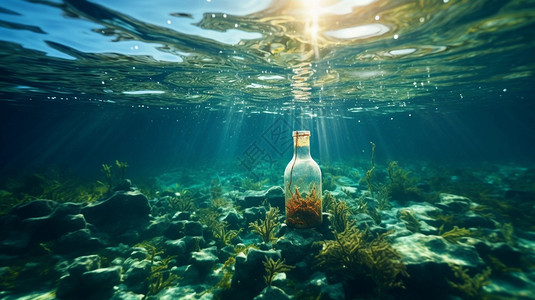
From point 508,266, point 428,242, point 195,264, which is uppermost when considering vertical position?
point 428,242

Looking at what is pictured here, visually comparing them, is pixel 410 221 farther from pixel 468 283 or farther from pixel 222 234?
pixel 222 234

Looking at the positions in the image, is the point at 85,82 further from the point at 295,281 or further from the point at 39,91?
the point at 295,281

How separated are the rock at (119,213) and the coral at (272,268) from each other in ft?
21.0

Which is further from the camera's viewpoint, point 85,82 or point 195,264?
point 85,82

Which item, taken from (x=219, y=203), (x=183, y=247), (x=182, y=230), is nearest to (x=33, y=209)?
(x=182, y=230)

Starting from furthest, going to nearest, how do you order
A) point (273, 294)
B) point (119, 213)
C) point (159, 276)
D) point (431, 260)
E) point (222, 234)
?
point (119, 213) < point (222, 234) < point (159, 276) < point (431, 260) < point (273, 294)

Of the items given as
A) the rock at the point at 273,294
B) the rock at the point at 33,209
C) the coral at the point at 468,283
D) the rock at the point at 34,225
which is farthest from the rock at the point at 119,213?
the coral at the point at 468,283

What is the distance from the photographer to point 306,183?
19.7 feet

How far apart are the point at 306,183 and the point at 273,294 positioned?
2778mm

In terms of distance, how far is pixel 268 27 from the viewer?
7.79 metres

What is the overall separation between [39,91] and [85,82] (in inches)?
268

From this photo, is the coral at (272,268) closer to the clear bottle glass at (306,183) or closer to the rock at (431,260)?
the clear bottle glass at (306,183)

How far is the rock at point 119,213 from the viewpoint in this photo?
838cm

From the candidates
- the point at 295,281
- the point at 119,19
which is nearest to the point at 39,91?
the point at 119,19
